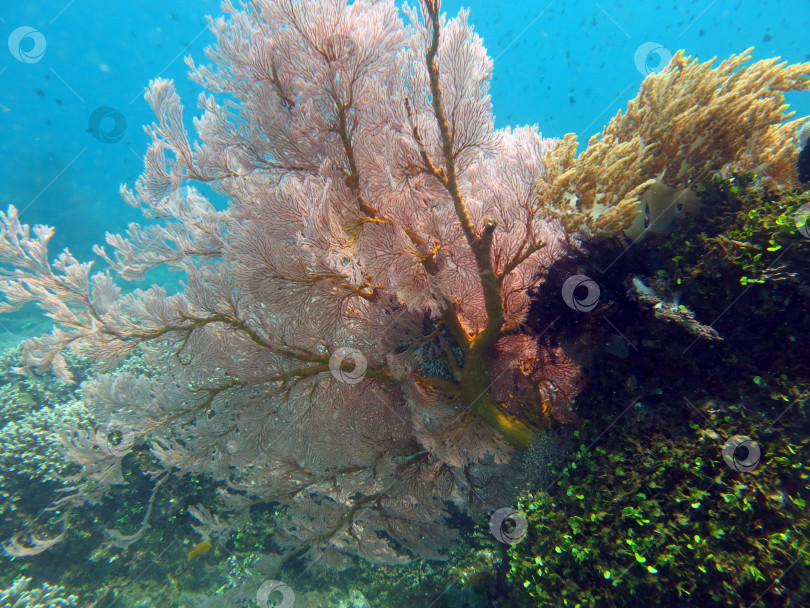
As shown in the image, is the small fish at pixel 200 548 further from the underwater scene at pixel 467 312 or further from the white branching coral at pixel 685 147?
the white branching coral at pixel 685 147

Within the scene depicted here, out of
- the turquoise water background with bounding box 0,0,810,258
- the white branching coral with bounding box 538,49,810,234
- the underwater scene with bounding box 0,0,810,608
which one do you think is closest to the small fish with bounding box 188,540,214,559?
the underwater scene with bounding box 0,0,810,608

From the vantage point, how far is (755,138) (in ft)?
10.1

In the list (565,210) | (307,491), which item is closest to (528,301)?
(565,210)

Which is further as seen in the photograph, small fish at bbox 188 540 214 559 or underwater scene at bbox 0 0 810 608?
small fish at bbox 188 540 214 559

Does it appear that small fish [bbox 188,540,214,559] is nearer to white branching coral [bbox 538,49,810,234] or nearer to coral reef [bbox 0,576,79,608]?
coral reef [bbox 0,576,79,608]

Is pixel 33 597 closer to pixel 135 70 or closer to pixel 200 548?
pixel 200 548

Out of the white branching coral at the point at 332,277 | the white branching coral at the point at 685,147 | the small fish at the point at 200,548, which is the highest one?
the white branching coral at the point at 685,147

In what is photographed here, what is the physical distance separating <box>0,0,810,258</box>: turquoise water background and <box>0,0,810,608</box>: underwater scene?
842cm

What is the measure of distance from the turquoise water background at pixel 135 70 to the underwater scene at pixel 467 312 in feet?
27.6

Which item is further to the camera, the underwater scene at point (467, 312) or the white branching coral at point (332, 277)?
the white branching coral at point (332, 277)

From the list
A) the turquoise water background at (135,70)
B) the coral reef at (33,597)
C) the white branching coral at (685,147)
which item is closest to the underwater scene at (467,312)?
the white branching coral at (685,147)

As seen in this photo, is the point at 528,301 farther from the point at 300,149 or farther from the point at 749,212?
the point at 300,149

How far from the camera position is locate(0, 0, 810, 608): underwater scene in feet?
7.87

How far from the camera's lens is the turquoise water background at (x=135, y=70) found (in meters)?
32.2
